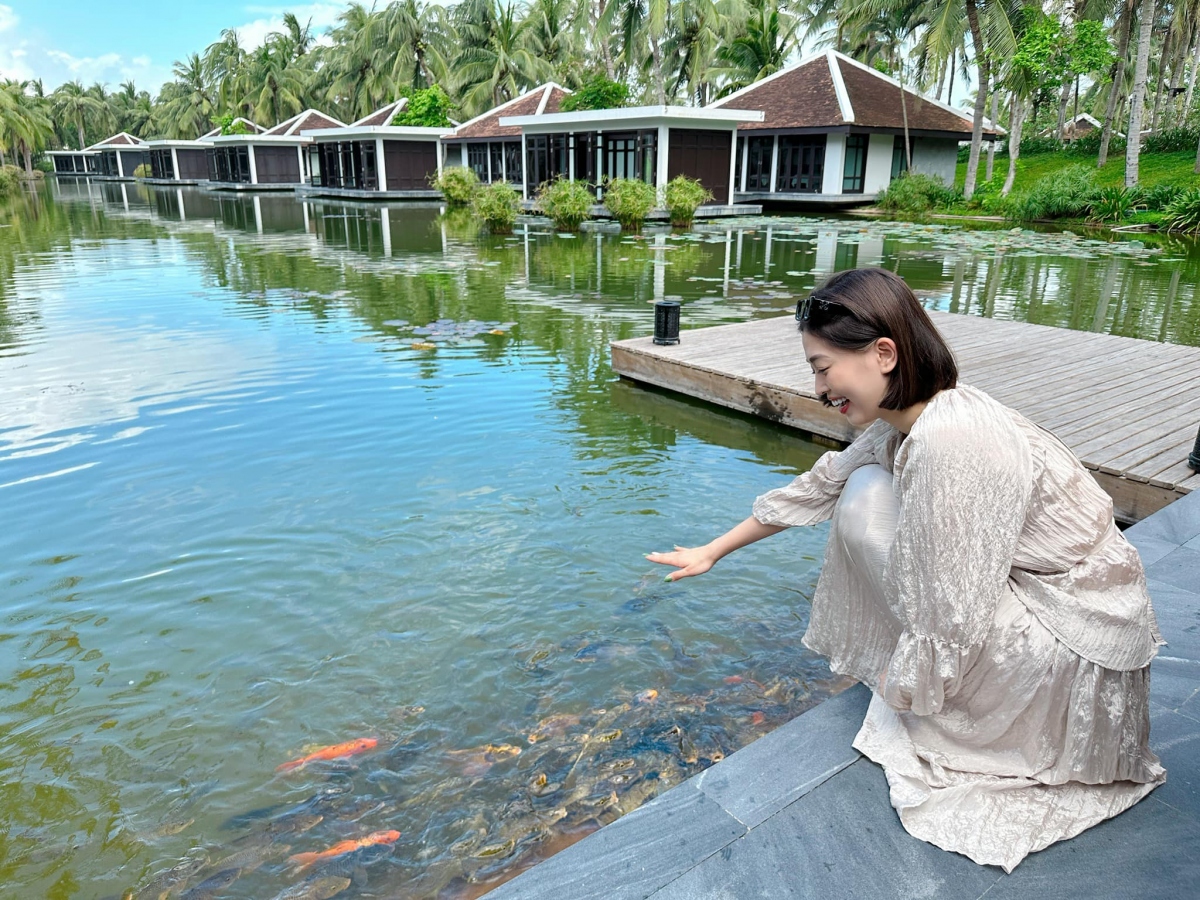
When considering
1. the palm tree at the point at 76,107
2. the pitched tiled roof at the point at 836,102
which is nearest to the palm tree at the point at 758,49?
the pitched tiled roof at the point at 836,102

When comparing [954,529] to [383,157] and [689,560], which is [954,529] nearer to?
[689,560]

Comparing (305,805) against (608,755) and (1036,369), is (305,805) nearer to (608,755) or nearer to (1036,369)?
(608,755)

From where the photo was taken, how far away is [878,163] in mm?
30484

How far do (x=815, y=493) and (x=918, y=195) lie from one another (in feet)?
92.4

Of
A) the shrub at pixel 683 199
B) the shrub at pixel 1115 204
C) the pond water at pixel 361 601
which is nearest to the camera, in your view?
the pond water at pixel 361 601

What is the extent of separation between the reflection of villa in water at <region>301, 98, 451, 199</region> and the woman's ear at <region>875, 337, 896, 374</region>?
36.3m

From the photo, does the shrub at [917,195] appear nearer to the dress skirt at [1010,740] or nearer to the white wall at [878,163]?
the white wall at [878,163]

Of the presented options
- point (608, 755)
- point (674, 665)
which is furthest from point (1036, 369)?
point (608, 755)

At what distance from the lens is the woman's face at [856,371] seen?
1.87 metres

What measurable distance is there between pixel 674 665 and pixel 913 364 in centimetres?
218

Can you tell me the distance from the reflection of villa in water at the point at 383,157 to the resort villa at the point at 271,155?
4.70 metres

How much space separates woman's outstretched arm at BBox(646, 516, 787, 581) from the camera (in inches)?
96.3

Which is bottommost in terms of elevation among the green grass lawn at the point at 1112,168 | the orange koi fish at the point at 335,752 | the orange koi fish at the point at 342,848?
the orange koi fish at the point at 335,752

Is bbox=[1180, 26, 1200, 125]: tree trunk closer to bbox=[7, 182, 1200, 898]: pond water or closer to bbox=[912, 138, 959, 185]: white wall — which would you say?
bbox=[912, 138, 959, 185]: white wall
